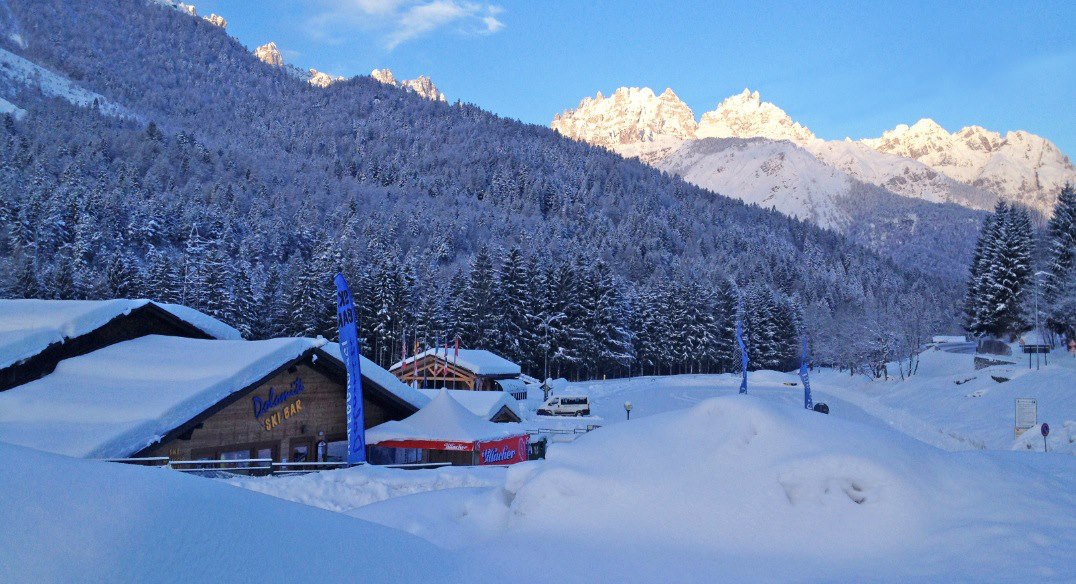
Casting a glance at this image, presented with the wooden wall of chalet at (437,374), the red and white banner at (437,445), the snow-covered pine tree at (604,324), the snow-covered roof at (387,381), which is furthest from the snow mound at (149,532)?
the snow-covered pine tree at (604,324)

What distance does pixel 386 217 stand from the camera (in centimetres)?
13425

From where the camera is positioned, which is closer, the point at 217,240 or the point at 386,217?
the point at 217,240

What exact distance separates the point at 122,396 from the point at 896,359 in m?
79.0

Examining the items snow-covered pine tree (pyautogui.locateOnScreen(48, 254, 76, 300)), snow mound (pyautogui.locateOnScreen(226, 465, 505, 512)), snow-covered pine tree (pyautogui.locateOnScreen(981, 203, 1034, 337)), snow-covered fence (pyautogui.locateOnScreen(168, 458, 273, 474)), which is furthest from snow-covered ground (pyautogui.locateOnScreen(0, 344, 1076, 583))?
snow-covered pine tree (pyautogui.locateOnScreen(48, 254, 76, 300))

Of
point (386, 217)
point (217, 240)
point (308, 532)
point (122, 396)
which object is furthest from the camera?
point (386, 217)

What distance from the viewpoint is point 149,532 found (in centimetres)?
306

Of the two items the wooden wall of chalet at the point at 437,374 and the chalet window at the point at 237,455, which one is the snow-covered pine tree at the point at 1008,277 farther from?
the chalet window at the point at 237,455

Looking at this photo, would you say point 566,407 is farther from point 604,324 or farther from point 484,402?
point 604,324

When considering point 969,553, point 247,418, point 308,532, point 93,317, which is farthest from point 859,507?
point 93,317

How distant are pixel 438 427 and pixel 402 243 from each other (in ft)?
357

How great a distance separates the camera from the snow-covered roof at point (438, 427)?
20.2m

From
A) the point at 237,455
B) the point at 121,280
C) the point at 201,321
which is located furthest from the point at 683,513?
the point at 121,280

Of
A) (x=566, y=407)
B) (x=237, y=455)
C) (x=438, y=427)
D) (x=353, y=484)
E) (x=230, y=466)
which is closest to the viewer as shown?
(x=353, y=484)

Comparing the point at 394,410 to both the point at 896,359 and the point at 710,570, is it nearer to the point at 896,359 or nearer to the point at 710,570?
the point at 710,570
